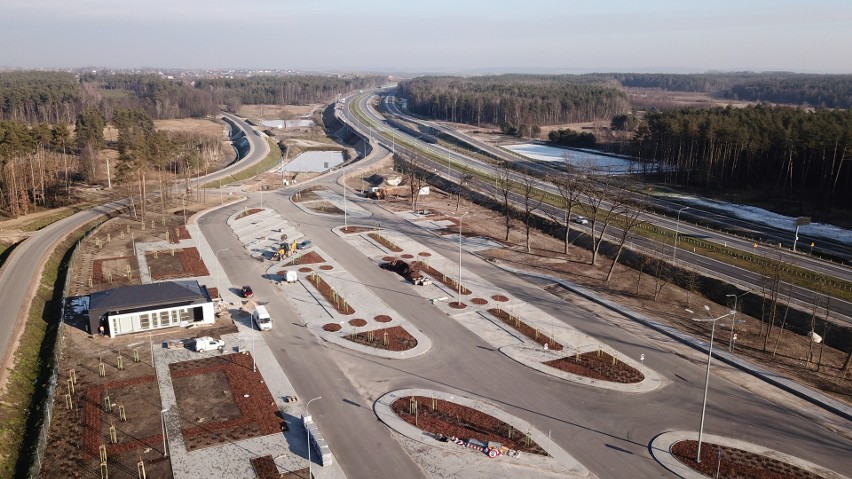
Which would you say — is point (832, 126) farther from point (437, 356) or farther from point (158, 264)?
point (158, 264)

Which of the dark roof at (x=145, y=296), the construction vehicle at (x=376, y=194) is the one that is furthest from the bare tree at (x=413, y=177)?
the dark roof at (x=145, y=296)

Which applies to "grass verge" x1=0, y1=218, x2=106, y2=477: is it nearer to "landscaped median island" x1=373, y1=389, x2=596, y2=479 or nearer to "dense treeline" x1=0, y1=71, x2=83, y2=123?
"landscaped median island" x1=373, y1=389, x2=596, y2=479

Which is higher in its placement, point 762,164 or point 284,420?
point 762,164

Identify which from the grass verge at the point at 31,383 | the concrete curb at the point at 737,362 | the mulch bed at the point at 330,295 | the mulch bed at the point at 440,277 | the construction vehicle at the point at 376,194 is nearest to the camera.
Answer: the grass verge at the point at 31,383

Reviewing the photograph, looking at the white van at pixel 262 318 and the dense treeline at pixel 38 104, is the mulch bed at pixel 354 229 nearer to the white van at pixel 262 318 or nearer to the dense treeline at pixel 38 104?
the white van at pixel 262 318

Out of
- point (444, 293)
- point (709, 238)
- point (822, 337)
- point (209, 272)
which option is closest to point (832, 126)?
point (709, 238)

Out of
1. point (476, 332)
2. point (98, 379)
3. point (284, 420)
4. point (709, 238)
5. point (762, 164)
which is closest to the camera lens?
point (284, 420)

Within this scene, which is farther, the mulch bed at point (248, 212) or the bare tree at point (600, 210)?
the mulch bed at point (248, 212)
